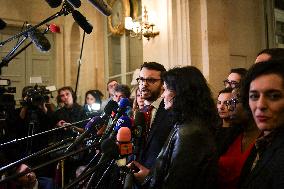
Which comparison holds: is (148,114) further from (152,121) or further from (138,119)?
(138,119)

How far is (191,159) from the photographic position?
1649 mm

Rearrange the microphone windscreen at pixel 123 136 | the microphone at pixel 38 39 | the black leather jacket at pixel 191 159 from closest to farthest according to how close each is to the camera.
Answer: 1. the microphone windscreen at pixel 123 136
2. the black leather jacket at pixel 191 159
3. the microphone at pixel 38 39

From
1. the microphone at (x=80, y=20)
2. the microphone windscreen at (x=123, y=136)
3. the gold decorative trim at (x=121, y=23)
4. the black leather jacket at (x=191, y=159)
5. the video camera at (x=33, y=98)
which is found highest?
the gold decorative trim at (x=121, y=23)

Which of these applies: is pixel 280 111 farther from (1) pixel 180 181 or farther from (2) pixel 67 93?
(2) pixel 67 93

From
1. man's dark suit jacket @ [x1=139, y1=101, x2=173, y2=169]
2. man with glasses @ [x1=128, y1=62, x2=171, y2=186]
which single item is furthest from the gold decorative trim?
man's dark suit jacket @ [x1=139, y1=101, x2=173, y2=169]

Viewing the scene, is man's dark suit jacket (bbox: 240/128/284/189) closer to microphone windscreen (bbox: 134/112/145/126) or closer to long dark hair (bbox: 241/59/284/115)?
long dark hair (bbox: 241/59/284/115)

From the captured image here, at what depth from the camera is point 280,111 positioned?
141 centimetres

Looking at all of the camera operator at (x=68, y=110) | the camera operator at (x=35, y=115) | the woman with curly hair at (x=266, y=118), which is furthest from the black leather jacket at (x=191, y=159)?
the camera operator at (x=68, y=110)

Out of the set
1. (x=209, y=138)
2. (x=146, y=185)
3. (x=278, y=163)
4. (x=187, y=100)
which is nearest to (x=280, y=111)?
(x=278, y=163)

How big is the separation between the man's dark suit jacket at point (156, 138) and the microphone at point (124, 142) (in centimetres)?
75

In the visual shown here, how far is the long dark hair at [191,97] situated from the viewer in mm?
1838

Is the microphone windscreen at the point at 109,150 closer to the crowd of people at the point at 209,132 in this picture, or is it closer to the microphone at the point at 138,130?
the crowd of people at the point at 209,132

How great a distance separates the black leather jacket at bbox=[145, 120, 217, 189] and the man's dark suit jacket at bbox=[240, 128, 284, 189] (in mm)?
335

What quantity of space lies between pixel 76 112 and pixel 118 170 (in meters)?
3.02
